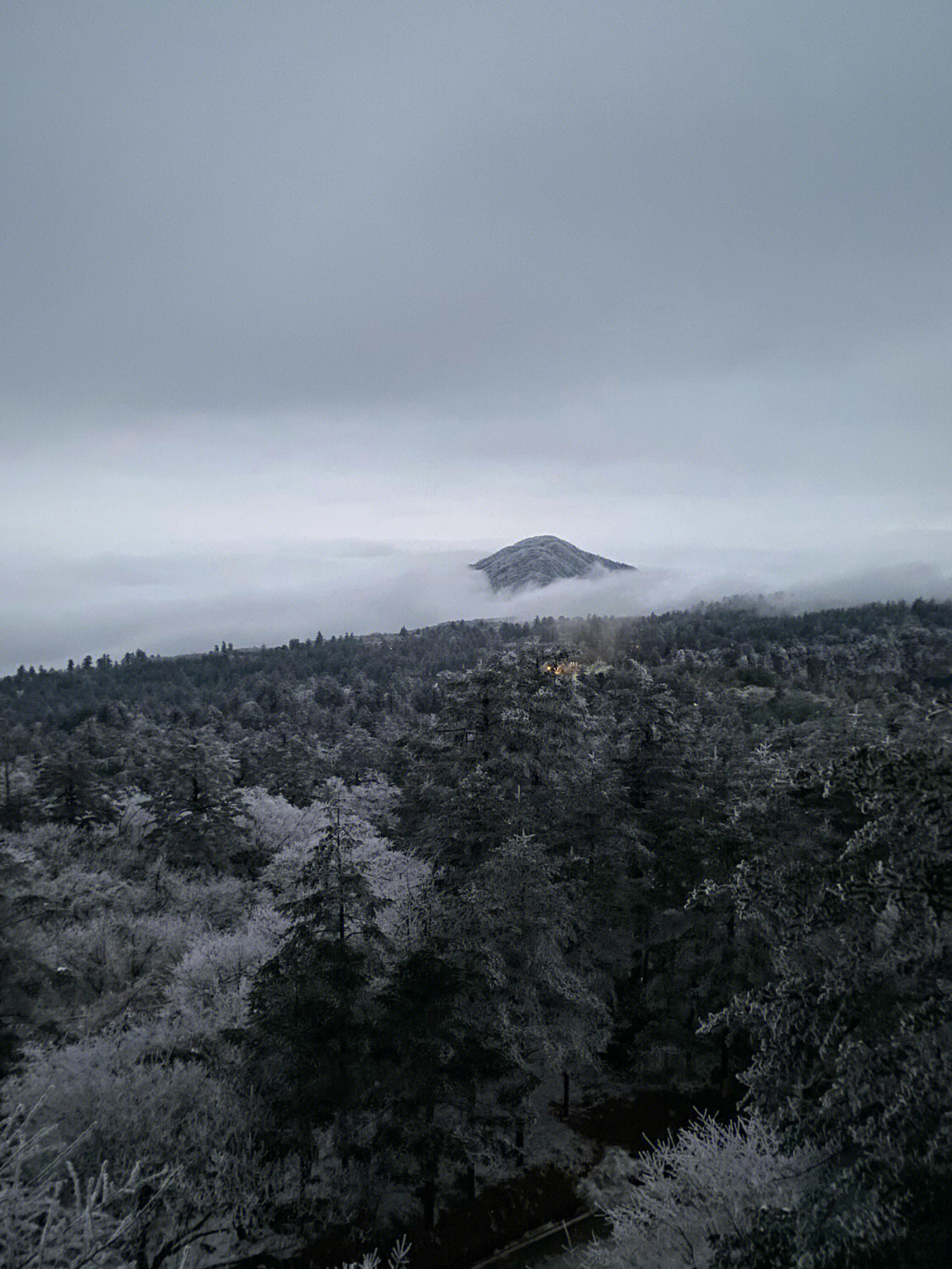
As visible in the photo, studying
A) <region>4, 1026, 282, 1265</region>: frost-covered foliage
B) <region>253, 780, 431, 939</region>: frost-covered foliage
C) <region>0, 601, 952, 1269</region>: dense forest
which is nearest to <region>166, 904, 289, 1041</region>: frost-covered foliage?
<region>0, 601, 952, 1269</region>: dense forest

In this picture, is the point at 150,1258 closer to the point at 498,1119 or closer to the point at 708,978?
the point at 498,1119

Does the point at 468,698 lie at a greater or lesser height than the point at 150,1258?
greater

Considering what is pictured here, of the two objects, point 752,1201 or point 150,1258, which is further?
point 150,1258

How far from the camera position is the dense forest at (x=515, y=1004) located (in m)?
9.86

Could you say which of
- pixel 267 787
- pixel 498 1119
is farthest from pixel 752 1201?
pixel 267 787

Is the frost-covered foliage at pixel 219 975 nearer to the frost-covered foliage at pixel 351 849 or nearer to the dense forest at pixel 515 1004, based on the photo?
the dense forest at pixel 515 1004

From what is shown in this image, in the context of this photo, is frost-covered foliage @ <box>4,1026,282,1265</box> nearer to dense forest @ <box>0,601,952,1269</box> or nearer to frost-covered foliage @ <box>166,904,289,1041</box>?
dense forest @ <box>0,601,952,1269</box>

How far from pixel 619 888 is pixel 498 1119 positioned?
8.20 meters

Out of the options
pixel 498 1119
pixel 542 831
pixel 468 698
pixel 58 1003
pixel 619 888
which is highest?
pixel 468 698

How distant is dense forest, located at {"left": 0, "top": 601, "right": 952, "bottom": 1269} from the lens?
986cm

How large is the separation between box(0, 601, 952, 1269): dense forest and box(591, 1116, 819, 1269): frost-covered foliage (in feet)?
0.33

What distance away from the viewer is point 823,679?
406 feet

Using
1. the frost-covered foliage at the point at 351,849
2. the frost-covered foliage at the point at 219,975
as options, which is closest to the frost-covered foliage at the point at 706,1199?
the frost-covered foliage at the point at 351,849

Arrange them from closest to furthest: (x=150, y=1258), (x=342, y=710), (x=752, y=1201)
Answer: (x=752, y=1201) < (x=150, y=1258) < (x=342, y=710)
